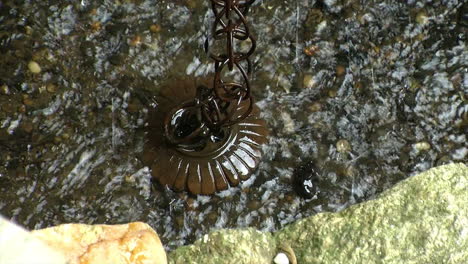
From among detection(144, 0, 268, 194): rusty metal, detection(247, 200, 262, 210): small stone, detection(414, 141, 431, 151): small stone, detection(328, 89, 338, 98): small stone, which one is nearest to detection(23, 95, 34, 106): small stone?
detection(144, 0, 268, 194): rusty metal

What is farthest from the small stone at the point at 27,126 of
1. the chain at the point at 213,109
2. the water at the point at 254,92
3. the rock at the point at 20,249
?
the rock at the point at 20,249

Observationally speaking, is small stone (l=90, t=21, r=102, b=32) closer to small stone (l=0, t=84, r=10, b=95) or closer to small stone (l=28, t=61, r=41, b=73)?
small stone (l=28, t=61, r=41, b=73)

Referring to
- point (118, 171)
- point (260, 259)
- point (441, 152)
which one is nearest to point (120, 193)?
point (118, 171)

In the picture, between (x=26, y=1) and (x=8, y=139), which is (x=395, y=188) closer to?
(x=8, y=139)

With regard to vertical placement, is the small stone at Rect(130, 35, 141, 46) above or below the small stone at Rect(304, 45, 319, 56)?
below

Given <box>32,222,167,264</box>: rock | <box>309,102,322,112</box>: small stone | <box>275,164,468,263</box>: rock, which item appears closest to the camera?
<box>32,222,167,264</box>: rock

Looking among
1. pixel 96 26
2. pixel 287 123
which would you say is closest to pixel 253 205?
pixel 287 123
